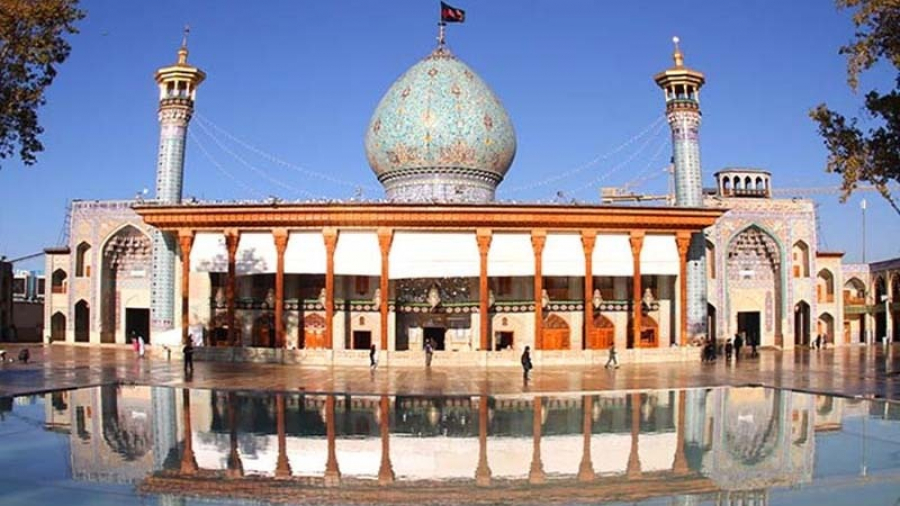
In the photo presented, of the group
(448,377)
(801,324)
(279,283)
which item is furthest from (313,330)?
(801,324)

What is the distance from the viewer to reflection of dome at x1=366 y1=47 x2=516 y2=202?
30234 millimetres

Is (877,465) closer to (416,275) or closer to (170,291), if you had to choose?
(416,275)

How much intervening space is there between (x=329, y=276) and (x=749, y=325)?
2100 cm

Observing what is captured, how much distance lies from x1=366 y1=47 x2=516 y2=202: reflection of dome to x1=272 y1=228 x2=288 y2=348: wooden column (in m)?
5.53

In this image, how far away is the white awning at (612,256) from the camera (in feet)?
90.6

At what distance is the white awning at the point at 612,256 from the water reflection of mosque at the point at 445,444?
10.3 m

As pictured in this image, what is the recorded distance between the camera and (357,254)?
26.8m

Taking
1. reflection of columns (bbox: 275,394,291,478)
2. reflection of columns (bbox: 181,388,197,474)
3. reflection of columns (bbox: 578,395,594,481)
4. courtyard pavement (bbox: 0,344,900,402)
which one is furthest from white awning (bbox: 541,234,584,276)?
reflection of columns (bbox: 181,388,197,474)

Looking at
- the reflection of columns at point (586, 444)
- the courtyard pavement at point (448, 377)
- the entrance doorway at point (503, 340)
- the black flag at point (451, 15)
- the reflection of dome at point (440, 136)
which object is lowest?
the courtyard pavement at point (448, 377)

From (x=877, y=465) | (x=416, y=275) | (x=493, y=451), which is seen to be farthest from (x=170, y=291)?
(x=877, y=465)

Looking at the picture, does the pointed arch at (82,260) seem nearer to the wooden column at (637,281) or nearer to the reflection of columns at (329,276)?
the reflection of columns at (329,276)

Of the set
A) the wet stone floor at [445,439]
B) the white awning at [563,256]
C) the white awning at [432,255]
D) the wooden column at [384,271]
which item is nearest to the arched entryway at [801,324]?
the white awning at [563,256]

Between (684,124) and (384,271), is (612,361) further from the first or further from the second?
(684,124)

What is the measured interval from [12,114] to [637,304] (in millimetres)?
18463
